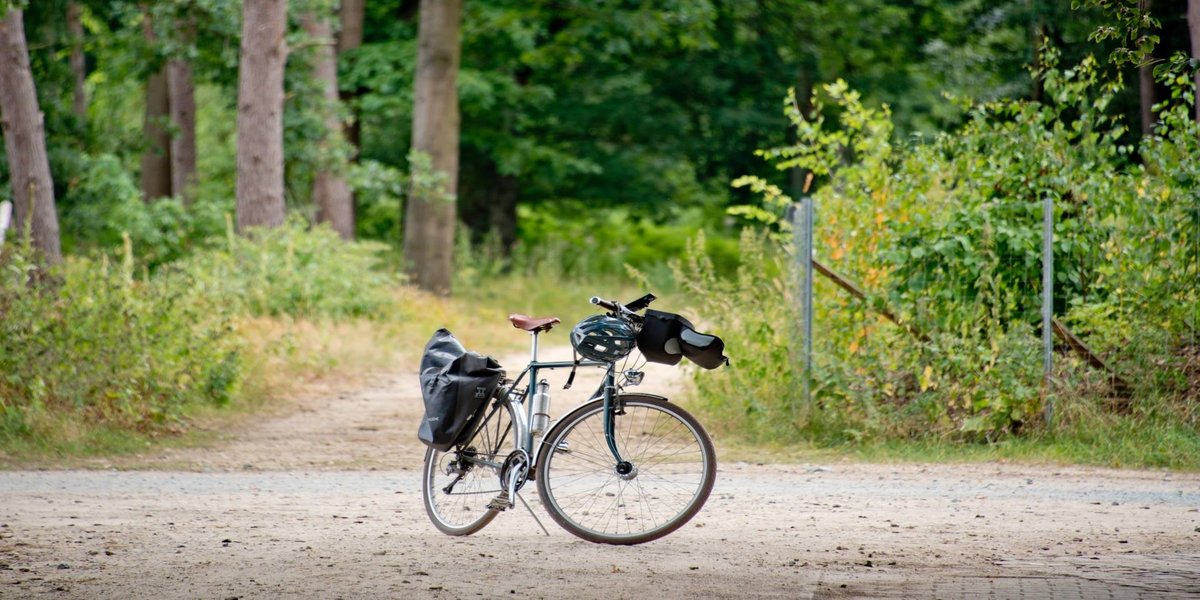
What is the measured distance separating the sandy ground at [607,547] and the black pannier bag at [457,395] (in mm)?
535

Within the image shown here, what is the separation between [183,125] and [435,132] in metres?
7.08

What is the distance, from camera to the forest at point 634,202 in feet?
33.6

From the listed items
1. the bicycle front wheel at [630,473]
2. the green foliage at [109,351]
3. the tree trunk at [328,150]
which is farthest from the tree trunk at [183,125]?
the bicycle front wheel at [630,473]

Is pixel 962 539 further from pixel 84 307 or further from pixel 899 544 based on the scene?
pixel 84 307

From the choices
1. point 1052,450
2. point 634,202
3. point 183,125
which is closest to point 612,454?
point 1052,450

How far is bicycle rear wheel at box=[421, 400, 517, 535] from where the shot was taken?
7.00 m

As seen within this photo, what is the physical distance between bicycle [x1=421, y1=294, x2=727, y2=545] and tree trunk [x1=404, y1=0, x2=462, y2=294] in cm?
1482

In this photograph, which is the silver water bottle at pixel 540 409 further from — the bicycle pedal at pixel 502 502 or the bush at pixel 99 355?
the bush at pixel 99 355

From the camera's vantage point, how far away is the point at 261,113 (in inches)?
726

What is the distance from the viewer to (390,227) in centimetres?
3409

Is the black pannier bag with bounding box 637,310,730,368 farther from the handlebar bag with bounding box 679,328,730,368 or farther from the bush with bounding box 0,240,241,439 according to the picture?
the bush with bounding box 0,240,241,439

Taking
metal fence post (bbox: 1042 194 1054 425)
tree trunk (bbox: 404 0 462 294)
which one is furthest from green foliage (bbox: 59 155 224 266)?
metal fence post (bbox: 1042 194 1054 425)

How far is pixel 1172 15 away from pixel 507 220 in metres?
15.1

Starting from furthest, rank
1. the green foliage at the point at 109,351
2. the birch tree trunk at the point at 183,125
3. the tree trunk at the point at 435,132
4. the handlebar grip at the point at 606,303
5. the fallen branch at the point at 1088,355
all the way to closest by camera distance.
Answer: the birch tree trunk at the point at 183,125 → the tree trunk at the point at 435,132 → the green foliage at the point at 109,351 → the fallen branch at the point at 1088,355 → the handlebar grip at the point at 606,303
